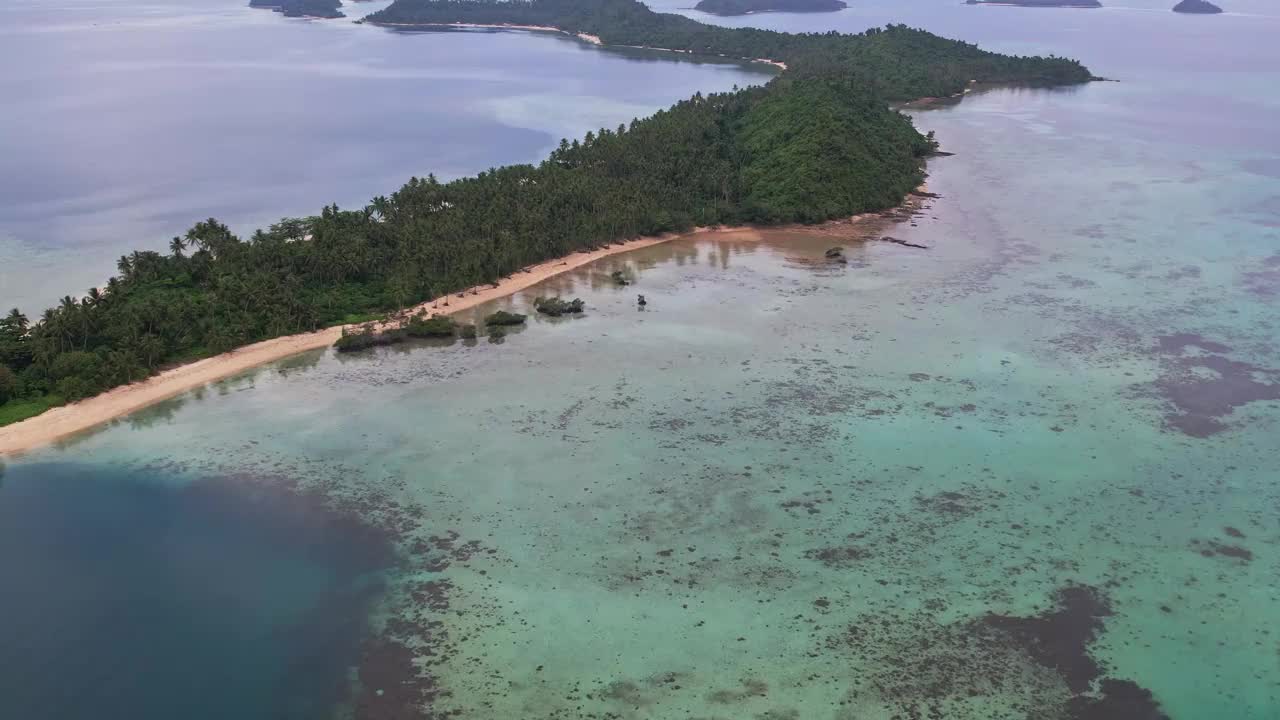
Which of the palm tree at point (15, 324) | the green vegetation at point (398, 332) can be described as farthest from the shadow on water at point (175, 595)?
the green vegetation at point (398, 332)

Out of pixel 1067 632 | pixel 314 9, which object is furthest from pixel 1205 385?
pixel 314 9

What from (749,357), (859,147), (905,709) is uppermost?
(859,147)

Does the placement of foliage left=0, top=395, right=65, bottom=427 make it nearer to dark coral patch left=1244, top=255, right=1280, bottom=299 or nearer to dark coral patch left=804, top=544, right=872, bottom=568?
dark coral patch left=804, top=544, right=872, bottom=568

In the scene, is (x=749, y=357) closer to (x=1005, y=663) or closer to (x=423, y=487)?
(x=423, y=487)

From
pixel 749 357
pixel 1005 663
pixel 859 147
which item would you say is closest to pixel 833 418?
pixel 749 357

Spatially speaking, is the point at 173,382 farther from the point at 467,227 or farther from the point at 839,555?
the point at 839,555

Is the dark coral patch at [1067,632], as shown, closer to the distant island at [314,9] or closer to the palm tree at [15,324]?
the palm tree at [15,324]
